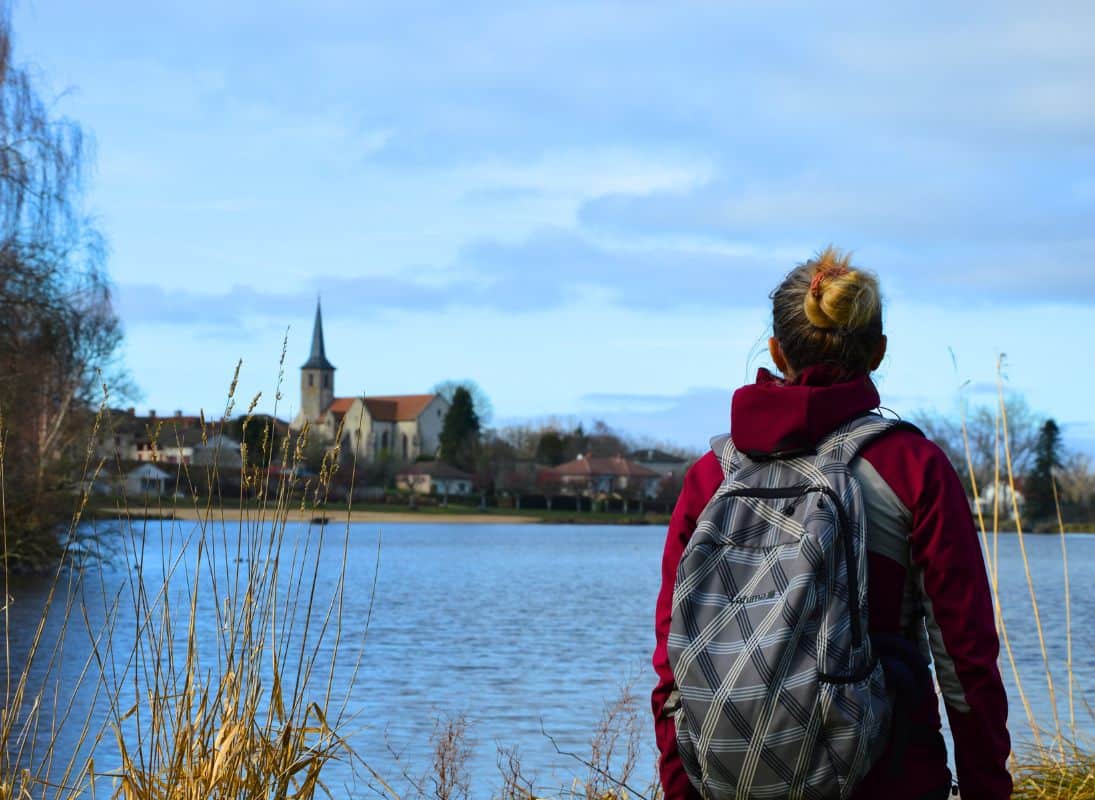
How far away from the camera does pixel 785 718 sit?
6.05 ft

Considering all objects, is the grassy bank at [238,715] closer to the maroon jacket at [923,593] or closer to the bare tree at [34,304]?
the maroon jacket at [923,593]

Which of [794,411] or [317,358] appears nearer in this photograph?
[794,411]

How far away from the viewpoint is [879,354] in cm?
210

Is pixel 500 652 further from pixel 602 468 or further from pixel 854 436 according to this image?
pixel 602 468

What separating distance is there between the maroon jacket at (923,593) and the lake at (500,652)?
4.91 ft

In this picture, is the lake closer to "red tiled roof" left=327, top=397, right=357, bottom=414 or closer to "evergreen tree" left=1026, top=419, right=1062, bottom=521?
"evergreen tree" left=1026, top=419, right=1062, bottom=521

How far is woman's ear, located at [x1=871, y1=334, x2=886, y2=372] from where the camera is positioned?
6.86ft

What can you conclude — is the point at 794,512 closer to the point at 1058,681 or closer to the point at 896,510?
the point at 896,510

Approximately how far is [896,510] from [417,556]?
3632cm

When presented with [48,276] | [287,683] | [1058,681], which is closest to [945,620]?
[287,683]

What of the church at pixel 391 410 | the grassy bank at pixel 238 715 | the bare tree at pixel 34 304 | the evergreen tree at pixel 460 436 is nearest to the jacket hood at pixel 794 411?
the grassy bank at pixel 238 715

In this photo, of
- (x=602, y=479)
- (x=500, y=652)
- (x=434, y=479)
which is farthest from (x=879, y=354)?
(x=602, y=479)

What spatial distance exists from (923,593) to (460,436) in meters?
104

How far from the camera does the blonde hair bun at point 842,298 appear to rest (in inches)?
79.3
